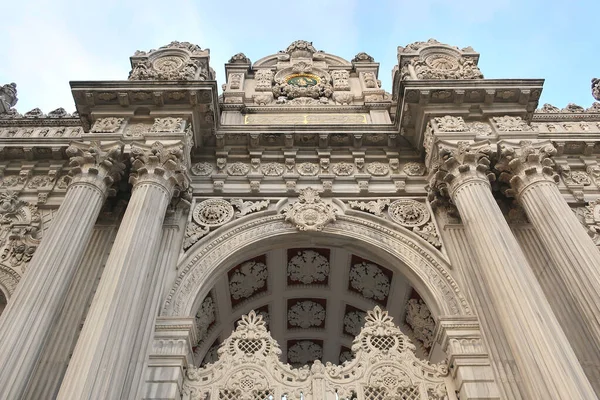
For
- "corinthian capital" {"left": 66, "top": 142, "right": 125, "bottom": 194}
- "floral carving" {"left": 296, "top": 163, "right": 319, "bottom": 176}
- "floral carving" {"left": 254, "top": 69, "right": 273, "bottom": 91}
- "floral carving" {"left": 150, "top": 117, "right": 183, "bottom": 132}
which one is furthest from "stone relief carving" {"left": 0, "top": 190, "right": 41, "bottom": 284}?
"floral carving" {"left": 254, "top": 69, "right": 273, "bottom": 91}

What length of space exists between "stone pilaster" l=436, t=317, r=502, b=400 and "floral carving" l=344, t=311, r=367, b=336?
3.49 meters

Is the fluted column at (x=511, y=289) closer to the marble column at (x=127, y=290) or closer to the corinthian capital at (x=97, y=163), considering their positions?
the marble column at (x=127, y=290)

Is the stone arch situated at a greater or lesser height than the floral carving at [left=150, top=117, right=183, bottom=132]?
lesser

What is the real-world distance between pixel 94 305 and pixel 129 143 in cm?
429

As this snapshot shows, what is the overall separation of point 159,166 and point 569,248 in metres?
7.63

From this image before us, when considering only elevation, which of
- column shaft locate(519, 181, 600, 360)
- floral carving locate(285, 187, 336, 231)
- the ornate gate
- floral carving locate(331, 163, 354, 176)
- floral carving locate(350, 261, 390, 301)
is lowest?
the ornate gate

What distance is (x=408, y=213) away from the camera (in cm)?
1073

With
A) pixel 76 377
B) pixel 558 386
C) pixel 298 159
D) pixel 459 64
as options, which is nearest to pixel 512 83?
pixel 459 64

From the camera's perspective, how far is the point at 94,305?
7266 mm

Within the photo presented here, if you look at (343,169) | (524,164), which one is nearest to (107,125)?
(343,169)

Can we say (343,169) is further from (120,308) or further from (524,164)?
(120,308)

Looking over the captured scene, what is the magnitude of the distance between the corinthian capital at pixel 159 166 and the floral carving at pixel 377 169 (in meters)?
4.33

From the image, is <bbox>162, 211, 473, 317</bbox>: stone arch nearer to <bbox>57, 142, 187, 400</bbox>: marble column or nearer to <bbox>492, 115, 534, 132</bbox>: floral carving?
<bbox>57, 142, 187, 400</bbox>: marble column

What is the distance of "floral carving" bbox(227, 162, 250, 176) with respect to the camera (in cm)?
1153
